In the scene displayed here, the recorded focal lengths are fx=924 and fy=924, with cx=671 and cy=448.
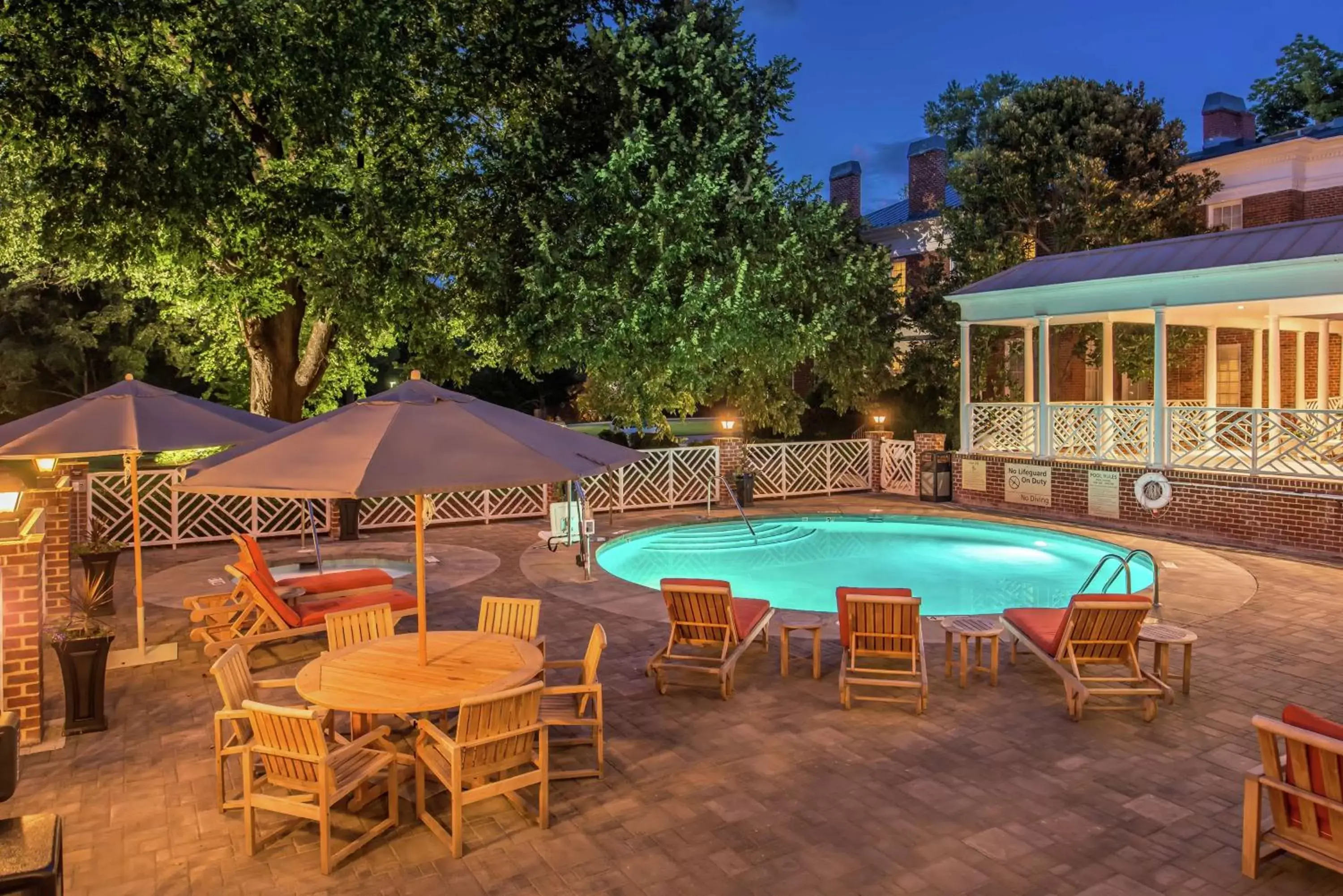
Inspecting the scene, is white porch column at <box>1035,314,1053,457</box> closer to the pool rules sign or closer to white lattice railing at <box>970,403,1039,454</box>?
the pool rules sign

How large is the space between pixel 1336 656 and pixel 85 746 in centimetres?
993

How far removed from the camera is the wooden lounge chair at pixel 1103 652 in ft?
21.6

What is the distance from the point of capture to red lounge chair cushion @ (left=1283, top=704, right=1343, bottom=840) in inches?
167

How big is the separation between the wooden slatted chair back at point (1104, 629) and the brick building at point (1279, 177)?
58.7 ft

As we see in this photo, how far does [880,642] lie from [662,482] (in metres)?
11.9

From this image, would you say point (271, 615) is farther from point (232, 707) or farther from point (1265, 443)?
point (1265, 443)

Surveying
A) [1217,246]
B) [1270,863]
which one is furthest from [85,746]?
[1217,246]

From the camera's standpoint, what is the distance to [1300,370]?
1934cm

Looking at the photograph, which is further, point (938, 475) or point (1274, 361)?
point (938, 475)

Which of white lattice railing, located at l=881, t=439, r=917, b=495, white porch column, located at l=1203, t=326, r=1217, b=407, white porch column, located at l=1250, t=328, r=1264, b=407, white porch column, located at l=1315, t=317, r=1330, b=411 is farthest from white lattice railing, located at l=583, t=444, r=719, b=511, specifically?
white porch column, located at l=1315, t=317, r=1330, b=411

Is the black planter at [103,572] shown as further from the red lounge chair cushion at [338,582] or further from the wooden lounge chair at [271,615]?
the red lounge chair cushion at [338,582]

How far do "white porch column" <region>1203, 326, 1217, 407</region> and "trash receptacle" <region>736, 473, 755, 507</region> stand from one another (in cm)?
957

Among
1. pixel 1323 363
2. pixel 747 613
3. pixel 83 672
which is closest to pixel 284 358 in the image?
pixel 83 672

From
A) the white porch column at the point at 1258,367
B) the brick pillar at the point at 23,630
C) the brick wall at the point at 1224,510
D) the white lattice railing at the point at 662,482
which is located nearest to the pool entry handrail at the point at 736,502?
the white lattice railing at the point at 662,482
